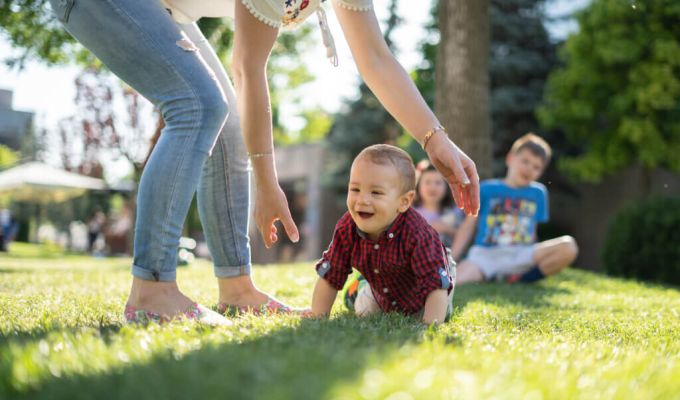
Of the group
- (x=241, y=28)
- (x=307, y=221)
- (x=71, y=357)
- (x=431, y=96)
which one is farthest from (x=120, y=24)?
(x=307, y=221)

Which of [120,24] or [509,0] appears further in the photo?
[509,0]

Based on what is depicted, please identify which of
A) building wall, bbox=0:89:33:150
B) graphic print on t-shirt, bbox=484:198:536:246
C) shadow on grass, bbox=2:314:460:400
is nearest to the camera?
shadow on grass, bbox=2:314:460:400

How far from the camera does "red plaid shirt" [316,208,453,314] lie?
2746 millimetres

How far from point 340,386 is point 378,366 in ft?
0.70

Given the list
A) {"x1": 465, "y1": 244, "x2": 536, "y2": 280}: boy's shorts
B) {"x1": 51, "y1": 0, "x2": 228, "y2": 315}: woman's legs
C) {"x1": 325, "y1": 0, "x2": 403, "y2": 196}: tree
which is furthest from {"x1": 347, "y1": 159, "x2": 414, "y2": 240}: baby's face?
{"x1": 325, "y1": 0, "x2": 403, "y2": 196}: tree

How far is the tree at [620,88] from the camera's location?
13.1 metres

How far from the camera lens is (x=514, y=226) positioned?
638cm

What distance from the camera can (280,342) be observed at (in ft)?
6.00

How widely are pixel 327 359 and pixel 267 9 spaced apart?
144 centimetres

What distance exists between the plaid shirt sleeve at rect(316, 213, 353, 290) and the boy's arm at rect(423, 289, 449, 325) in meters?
0.39

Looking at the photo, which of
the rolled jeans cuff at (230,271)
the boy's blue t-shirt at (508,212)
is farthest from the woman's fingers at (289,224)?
the boy's blue t-shirt at (508,212)

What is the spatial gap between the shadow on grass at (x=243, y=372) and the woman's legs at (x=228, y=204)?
1.16 m

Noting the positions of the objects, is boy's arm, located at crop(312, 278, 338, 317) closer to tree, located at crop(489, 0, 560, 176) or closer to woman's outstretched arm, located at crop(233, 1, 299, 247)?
woman's outstretched arm, located at crop(233, 1, 299, 247)

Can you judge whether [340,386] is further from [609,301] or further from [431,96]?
[431,96]
